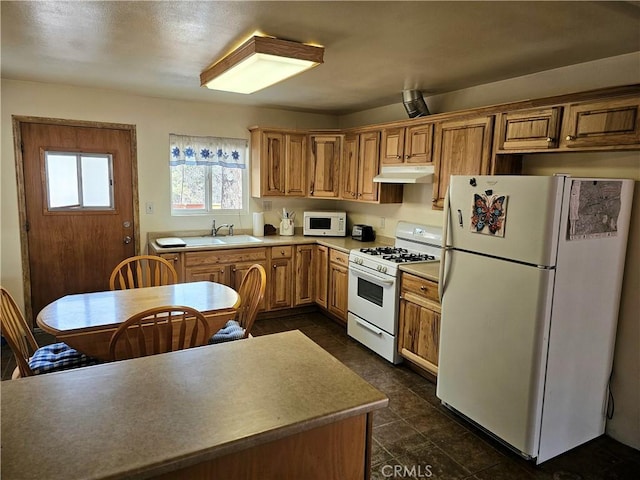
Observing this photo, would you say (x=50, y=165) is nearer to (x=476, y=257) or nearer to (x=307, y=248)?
(x=307, y=248)

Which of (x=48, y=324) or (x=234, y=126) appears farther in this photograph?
(x=234, y=126)

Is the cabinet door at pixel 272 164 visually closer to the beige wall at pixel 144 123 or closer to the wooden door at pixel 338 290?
the beige wall at pixel 144 123

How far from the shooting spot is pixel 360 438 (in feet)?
4.15

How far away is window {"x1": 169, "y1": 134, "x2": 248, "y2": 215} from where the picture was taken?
4.49 m

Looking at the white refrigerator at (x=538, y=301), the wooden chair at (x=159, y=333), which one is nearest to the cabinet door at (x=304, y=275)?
the white refrigerator at (x=538, y=301)

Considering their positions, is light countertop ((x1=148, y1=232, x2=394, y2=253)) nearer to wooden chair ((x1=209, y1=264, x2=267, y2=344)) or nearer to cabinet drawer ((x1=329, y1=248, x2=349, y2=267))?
cabinet drawer ((x1=329, y1=248, x2=349, y2=267))

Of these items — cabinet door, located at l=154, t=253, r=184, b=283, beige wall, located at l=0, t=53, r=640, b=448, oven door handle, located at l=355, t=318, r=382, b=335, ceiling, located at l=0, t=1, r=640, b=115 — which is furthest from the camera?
cabinet door, located at l=154, t=253, r=184, b=283

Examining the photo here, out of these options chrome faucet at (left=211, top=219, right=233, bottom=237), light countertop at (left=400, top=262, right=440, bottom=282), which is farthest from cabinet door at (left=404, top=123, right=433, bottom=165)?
chrome faucet at (left=211, top=219, right=233, bottom=237)

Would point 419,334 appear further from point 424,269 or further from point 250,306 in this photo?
point 250,306

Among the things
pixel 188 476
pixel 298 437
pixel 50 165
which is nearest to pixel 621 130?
pixel 298 437

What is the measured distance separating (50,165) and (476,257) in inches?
150

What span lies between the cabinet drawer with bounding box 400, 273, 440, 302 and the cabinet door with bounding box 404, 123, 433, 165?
3.37 feet

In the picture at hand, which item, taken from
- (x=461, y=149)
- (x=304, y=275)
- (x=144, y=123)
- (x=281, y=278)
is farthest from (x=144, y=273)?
(x=461, y=149)

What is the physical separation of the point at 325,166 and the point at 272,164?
606mm
